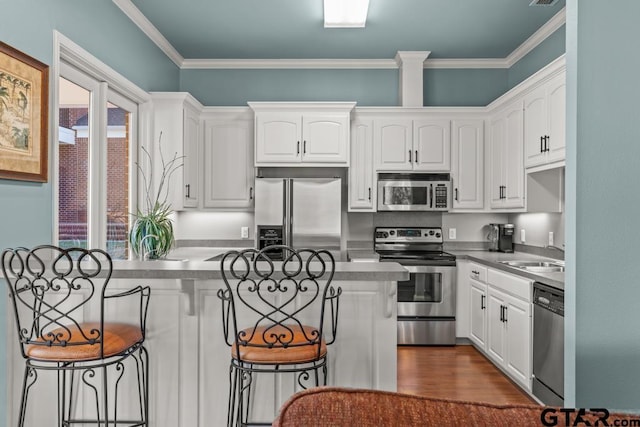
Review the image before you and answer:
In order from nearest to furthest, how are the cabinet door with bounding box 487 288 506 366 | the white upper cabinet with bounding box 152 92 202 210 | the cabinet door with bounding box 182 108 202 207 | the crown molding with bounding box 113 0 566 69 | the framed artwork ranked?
the framed artwork → the cabinet door with bounding box 487 288 506 366 → the white upper cabinet with bounding box 152 92 202 210 → the cabinet door with bounding box 182 108 202 207 → the crown molding with bounding box 113 0 566 69

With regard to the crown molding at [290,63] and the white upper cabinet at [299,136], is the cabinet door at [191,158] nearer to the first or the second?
the white upper cabinet at [299,136]

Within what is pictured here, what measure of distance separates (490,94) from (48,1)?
4.18 metres

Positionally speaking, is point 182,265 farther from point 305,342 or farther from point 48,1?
point 48,1

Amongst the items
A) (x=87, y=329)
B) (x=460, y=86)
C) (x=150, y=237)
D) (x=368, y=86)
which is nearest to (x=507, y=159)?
(x=460, y=86)

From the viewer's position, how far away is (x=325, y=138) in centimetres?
466

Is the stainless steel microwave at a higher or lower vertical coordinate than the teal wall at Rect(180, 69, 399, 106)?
lower

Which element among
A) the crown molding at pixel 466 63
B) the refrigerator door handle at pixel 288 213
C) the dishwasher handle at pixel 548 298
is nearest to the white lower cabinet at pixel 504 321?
the dishwasher handle at pixel 548 298

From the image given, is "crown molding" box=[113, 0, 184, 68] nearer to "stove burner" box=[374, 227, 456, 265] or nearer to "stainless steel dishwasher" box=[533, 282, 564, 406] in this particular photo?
"stove burner" box=[374, 227, 456, 265]

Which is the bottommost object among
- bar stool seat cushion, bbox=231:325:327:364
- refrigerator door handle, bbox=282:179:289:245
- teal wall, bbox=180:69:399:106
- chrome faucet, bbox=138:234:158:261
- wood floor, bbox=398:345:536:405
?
wood floor, bbox=398:345:536:405

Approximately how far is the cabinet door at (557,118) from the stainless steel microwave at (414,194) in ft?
4.57

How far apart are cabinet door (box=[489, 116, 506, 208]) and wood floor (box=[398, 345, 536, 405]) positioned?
1.49 metres

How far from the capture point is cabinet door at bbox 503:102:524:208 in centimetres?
399

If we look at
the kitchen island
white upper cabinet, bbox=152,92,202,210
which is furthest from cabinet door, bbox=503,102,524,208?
white upper cabinet, bbox=152,92,202,210

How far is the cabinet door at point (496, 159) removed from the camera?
175 inches
